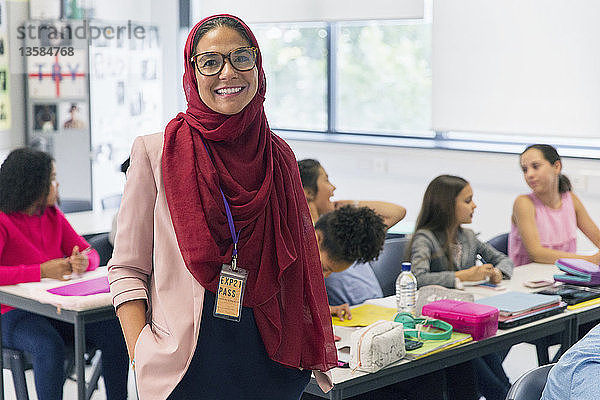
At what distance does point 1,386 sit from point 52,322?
322 mm

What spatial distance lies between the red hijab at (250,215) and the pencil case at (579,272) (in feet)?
6.49

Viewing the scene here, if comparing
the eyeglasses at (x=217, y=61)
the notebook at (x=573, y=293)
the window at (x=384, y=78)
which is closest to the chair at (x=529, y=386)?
the eyeglasses at (x=217, y=61)

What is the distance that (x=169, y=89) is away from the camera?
299 inches

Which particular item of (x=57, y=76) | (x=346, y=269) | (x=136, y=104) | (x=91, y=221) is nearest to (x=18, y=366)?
(x=346, y=269)

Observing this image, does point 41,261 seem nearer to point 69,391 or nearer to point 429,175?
point 69,391

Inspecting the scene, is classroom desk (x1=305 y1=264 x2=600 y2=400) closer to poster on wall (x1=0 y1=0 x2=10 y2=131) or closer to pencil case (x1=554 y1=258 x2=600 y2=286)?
pencil case (x1=554 y1=258 x2=600 y2=286)

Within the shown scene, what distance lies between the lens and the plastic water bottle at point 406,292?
293cm

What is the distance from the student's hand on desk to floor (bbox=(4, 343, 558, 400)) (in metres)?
0.69

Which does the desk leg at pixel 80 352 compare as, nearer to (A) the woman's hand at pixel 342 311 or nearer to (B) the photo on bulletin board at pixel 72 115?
(A) the woman's hand at pixel 342 311

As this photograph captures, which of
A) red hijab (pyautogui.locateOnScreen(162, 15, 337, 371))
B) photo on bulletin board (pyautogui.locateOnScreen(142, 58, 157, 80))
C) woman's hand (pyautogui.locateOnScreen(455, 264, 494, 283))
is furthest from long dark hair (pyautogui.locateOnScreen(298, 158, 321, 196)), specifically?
photo on bulletin board (pyautogui.locateOnScreen(142, 58, 157, 80))

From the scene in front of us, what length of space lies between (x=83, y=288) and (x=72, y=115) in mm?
2698

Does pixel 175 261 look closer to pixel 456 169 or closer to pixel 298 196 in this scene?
pixel 298 196

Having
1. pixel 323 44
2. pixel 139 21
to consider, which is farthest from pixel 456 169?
pixel 139 21

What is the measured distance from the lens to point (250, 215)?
5.62 ft
